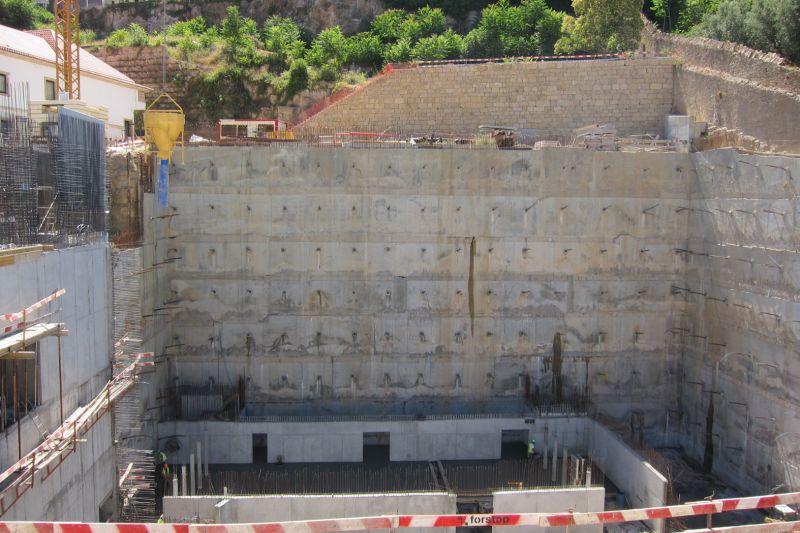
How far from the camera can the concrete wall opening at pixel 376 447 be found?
62.6 feet

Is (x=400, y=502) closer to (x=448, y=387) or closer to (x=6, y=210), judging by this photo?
(x=448, y=387)

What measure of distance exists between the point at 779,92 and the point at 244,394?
1882cm

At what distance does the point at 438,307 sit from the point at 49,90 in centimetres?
1666

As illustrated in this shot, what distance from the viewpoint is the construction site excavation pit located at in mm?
18812

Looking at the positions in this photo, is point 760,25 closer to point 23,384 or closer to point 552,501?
point 552,501

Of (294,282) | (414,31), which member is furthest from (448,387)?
(414,31)

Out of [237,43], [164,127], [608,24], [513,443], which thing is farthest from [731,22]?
[164,127]

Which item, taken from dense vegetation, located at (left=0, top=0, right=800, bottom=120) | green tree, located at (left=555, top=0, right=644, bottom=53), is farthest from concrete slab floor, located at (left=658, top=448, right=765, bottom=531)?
green tree, located at (left=555, top=0, right=644, bottom=53)

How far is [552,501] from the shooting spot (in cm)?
1473

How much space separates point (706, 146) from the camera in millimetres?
21422

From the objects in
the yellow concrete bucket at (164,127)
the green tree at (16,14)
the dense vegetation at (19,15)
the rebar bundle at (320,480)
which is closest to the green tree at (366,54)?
the yellow concrete bucket at (164,127)

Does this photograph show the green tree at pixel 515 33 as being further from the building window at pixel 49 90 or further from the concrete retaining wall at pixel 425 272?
the building window at pixel 49 90

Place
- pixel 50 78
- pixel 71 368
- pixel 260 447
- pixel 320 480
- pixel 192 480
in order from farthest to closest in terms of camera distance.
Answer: pixel 50 78 → pixel 260 447 → pixel 320 480 → pixel 192 480 → pixel 71 368

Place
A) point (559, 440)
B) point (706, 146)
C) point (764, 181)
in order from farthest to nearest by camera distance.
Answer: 1. point (706, 146)
2. point (559, 440)
3. point (764, 181)
